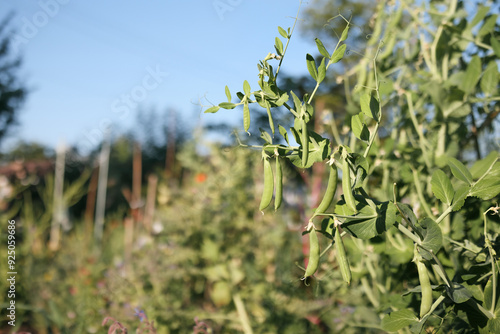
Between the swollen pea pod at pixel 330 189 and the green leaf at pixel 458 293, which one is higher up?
the swollen pea pod at pixel 330 189

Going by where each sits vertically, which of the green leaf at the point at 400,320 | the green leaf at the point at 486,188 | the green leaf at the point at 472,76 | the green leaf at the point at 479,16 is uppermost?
the green leaf at the point at 479,16

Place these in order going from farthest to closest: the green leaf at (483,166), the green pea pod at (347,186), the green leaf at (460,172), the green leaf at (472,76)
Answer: the green leaf at (472,76) → the green leaf at (483,166) → the green leaf at (460,172) → the green pea pod at (347,186)

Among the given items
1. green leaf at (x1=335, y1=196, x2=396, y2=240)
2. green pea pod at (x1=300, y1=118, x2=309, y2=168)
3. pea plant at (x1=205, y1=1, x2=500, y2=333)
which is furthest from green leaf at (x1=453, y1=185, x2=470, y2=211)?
green pea pod at (x1=300, y1=118, x2=309, y2=168)

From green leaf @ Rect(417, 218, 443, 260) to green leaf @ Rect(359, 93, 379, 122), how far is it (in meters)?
0.16

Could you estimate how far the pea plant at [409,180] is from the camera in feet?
1.76

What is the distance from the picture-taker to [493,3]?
3.47 ft

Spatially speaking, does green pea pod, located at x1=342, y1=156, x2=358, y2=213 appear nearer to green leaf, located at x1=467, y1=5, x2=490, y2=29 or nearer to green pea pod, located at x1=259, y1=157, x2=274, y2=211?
green pea pod, located at x1=259, y1=157, x2=274, y2=211

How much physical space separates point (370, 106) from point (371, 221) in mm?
158

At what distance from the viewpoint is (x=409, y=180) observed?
879 mm

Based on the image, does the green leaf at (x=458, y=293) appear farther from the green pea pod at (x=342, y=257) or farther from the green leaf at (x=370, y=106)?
the green leaf at (x=370, y=106)

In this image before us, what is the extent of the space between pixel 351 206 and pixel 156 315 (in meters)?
1.45

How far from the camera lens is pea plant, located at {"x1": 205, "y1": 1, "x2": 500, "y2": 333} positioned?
0.54 meters

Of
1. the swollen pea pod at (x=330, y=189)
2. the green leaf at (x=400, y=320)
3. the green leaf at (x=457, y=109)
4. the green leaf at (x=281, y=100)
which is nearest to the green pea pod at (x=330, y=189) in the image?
the swollen pea pod at (x=330, y=189)

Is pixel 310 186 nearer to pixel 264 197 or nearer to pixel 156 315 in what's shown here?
pixel 156 315
